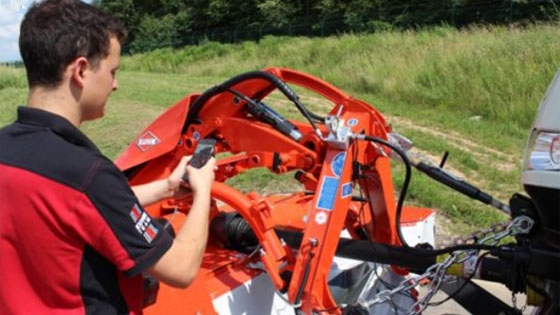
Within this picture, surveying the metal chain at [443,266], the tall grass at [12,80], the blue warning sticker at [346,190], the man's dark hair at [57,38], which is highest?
the man's dark hair at [57,38]

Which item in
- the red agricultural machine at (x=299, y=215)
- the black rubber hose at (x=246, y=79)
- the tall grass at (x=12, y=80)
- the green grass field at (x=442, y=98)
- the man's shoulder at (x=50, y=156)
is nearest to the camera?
the man's shoulder at (x=50, y=156)

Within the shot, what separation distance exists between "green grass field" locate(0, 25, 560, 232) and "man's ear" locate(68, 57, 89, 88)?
4.54 metres

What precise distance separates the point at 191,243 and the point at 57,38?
2.56 feet

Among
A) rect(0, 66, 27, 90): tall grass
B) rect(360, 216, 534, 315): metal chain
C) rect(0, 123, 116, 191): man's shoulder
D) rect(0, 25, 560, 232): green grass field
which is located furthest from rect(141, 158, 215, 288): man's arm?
rect(0, 66, 27, 90): tall grass

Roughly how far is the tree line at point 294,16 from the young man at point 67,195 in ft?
48.8

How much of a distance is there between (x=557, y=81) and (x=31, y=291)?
79.5 inches

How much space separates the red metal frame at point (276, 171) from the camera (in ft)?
9.43

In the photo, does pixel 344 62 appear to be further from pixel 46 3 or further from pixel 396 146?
pixel 46 3

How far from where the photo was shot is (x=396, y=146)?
2.95m

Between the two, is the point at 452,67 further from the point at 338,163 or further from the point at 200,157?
the point at 200,157

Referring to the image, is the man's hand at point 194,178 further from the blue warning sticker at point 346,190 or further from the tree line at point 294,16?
the tree line at point 294,16

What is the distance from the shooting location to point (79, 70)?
70.5 inches

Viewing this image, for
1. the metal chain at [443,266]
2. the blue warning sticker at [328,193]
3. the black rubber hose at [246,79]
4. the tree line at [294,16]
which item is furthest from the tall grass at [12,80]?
the metal chain at [443,266]

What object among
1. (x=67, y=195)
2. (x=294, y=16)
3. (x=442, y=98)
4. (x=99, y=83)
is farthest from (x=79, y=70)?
(x=294, y=16)
